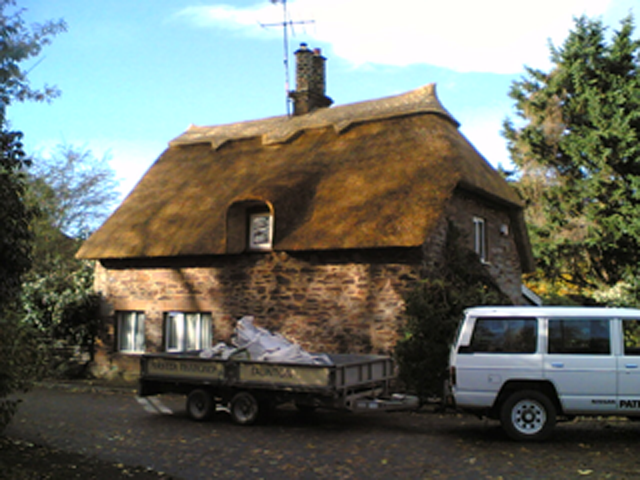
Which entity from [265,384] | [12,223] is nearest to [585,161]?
[265,384]

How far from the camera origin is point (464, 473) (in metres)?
7.12

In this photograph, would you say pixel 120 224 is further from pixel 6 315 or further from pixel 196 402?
pixel 6 315

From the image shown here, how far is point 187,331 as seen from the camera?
16.0 m

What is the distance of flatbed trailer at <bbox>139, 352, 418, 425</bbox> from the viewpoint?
30.6 ft

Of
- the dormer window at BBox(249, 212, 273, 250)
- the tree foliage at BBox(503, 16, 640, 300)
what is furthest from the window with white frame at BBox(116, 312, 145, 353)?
the tree foliage at BBox(503, 16, 640, 300)

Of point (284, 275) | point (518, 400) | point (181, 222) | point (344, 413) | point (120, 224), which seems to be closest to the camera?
point (518, 400)

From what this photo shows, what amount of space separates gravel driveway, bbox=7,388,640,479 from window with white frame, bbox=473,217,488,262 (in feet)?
19.6

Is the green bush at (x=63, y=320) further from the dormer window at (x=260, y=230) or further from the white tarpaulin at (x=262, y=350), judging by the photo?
the white tarpaulin at (x=262, y=350)

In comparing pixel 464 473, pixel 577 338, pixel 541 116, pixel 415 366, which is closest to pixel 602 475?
pixel 464 473

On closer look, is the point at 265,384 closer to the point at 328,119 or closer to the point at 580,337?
the point at 580,337

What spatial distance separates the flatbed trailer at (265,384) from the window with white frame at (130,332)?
584 cm

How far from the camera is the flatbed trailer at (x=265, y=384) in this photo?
9.34 m

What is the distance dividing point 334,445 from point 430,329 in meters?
3.98

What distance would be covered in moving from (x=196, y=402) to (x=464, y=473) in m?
5.15
